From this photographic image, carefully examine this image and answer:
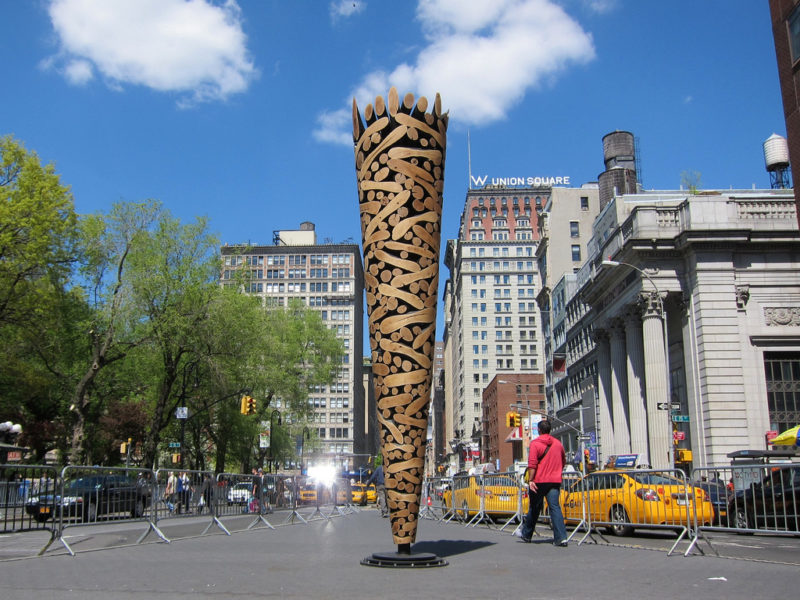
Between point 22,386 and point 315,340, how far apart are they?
24996mm

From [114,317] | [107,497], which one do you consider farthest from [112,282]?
[107,497]

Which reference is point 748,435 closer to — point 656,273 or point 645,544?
point 656,273

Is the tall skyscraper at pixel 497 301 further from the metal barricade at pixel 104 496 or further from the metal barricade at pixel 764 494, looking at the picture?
the metal barricade at pixel 764 494

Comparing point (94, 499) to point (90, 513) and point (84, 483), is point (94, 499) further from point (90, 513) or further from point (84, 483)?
point (84, 483)

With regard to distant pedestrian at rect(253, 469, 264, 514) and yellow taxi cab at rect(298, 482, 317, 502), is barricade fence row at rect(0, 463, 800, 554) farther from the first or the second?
yellow taxi cab at rect(298, 482, 317, 502)

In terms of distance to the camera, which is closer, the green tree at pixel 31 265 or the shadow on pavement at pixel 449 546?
the shadow on pavement at pixel 449 546

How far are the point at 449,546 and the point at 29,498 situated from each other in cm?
706

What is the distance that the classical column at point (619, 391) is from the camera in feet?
145

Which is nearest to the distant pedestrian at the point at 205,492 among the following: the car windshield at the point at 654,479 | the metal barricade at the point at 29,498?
the metal barricade at the point at 29,498

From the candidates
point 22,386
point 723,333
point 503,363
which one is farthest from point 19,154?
point 503,363

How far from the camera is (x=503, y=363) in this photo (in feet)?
407

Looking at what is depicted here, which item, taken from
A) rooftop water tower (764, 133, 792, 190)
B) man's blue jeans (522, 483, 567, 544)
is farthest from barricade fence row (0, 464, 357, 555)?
rooftop water tower (764, 133, 792, 190)

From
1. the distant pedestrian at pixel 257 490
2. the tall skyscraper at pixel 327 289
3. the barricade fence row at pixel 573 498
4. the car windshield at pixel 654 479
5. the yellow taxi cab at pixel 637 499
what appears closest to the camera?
the barricade fence row at pixel 573 498

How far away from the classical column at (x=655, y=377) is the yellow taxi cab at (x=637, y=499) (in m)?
23.8
